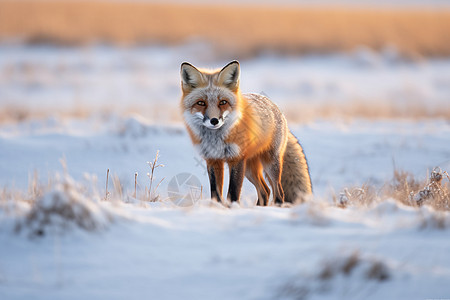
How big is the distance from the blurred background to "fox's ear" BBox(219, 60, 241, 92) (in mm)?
5408

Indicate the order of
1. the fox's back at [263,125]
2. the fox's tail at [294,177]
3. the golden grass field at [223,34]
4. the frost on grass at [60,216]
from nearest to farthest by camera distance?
the frost on grass at [60,216]
the fox's back at [263,125]
the fox's tail at [294,177]
the golden grass field at [223,34]

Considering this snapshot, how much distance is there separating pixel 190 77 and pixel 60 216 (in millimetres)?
1951

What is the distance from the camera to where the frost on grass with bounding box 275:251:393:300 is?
2.16 metres

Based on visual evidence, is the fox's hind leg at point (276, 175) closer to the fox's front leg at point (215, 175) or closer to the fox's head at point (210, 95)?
the fox's front leg at point (215, 175)

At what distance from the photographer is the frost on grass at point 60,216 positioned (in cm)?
253

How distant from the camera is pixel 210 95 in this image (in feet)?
13.2

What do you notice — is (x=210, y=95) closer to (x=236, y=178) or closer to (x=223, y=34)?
(x=236, y=178)

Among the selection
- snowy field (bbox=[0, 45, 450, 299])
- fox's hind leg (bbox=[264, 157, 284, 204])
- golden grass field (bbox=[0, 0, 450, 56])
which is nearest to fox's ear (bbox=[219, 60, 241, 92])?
fox's hind leg (bbox=[264, 157, 284, 204])

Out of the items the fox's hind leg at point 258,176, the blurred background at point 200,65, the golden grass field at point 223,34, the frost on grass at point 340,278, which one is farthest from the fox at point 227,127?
the golden grass field at point 223,34

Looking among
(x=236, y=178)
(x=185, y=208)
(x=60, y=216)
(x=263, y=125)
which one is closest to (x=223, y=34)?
A: (x=263, y=125)

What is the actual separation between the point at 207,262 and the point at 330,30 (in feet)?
82.9

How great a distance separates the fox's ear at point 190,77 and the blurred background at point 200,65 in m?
5.52

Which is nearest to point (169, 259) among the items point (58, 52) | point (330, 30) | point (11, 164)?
point (11, 164)

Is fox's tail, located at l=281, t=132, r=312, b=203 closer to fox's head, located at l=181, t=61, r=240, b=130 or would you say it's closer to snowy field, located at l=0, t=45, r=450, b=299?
snowy field, located at l=0, t=45, r=450, b=299
